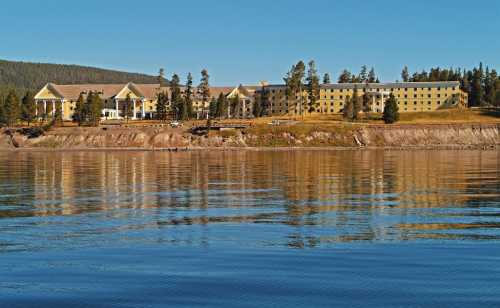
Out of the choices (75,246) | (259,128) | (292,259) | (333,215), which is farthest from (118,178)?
(259,128)

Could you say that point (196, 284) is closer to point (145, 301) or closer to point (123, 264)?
point (145, 301)

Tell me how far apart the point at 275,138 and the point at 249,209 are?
12193 cm

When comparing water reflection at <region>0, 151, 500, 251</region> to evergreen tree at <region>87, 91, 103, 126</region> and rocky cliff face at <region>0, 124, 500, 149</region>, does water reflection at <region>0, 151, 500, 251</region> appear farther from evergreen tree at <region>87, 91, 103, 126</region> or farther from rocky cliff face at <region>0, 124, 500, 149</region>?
evergreen tree at <region>87, 91, 103, 126</region>

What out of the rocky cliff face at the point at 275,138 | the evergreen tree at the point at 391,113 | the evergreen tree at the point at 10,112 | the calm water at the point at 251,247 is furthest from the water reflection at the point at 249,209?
the evergreen tree at the point at 10,112

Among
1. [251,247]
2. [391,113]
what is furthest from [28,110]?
[251,247]

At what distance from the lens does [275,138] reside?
15975 centimetres

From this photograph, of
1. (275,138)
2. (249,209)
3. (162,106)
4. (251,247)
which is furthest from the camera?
(162,106)

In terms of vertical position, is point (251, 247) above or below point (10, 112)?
below

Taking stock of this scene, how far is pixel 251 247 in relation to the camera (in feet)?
87.4

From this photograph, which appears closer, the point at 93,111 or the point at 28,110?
the point at 93,111

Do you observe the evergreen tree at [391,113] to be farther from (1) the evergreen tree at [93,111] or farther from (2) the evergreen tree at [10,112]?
(2) the evergreen tree at [10,112]

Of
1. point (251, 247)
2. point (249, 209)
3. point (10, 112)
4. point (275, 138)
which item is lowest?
point (251, 247)

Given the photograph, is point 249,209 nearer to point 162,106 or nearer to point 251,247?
point 251,247

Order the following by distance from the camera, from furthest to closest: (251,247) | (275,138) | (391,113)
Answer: (391,113), (275,138), (251,247)
